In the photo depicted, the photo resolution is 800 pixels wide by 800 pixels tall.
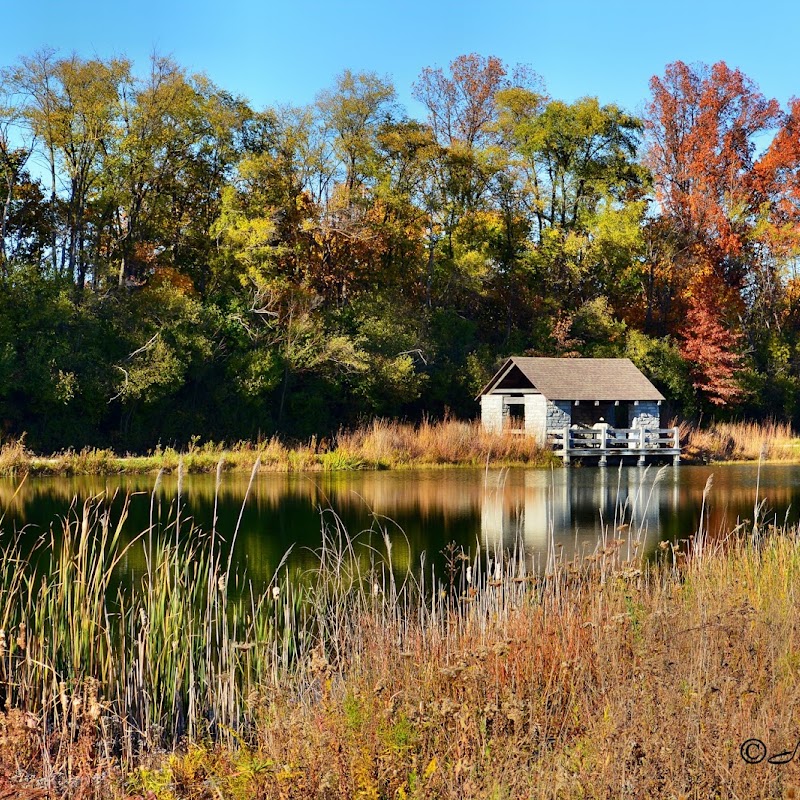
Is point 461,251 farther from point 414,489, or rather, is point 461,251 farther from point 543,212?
point 414,489

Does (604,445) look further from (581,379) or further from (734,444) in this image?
(734,444)

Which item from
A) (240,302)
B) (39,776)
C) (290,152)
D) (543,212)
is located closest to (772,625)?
(39,776)

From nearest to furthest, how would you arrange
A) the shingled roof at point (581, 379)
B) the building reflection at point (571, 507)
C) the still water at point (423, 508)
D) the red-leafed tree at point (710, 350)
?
the still water at point (423, 508), the building reflection at point (571, 507), the shingled roof at point (581, 379), the red-leafed tree at point (710, 350)

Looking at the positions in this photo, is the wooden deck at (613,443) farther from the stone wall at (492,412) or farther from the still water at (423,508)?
the still water at (423,508)

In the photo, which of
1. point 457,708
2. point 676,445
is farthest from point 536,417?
point 457,708

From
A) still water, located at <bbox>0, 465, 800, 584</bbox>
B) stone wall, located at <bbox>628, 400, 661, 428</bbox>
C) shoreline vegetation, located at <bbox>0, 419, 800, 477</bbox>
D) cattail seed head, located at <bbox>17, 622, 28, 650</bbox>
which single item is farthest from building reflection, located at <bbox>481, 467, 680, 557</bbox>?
cattail seed head, located at <bbox>17, 622, 28, 650</bbox>

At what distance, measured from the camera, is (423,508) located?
1892 cm

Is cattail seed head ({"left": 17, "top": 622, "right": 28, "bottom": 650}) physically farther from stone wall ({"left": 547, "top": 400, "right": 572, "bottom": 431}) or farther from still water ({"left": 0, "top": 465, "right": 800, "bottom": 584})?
stone wall ({"left": 547, "top": 400, "right": 572, "bottom": 431})

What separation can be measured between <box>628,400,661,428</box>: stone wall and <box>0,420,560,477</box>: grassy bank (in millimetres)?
3926

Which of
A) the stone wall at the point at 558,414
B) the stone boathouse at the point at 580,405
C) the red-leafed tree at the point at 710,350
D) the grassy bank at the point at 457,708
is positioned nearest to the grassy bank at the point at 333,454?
the stone wall at the point at 558,414

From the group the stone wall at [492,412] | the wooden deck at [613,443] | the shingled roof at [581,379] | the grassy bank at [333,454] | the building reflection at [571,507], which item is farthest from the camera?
the stone wall at [492,412]

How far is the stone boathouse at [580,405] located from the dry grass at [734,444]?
954 millimetres

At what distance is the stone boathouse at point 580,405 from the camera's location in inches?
1288

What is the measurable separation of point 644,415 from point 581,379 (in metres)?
2.38
